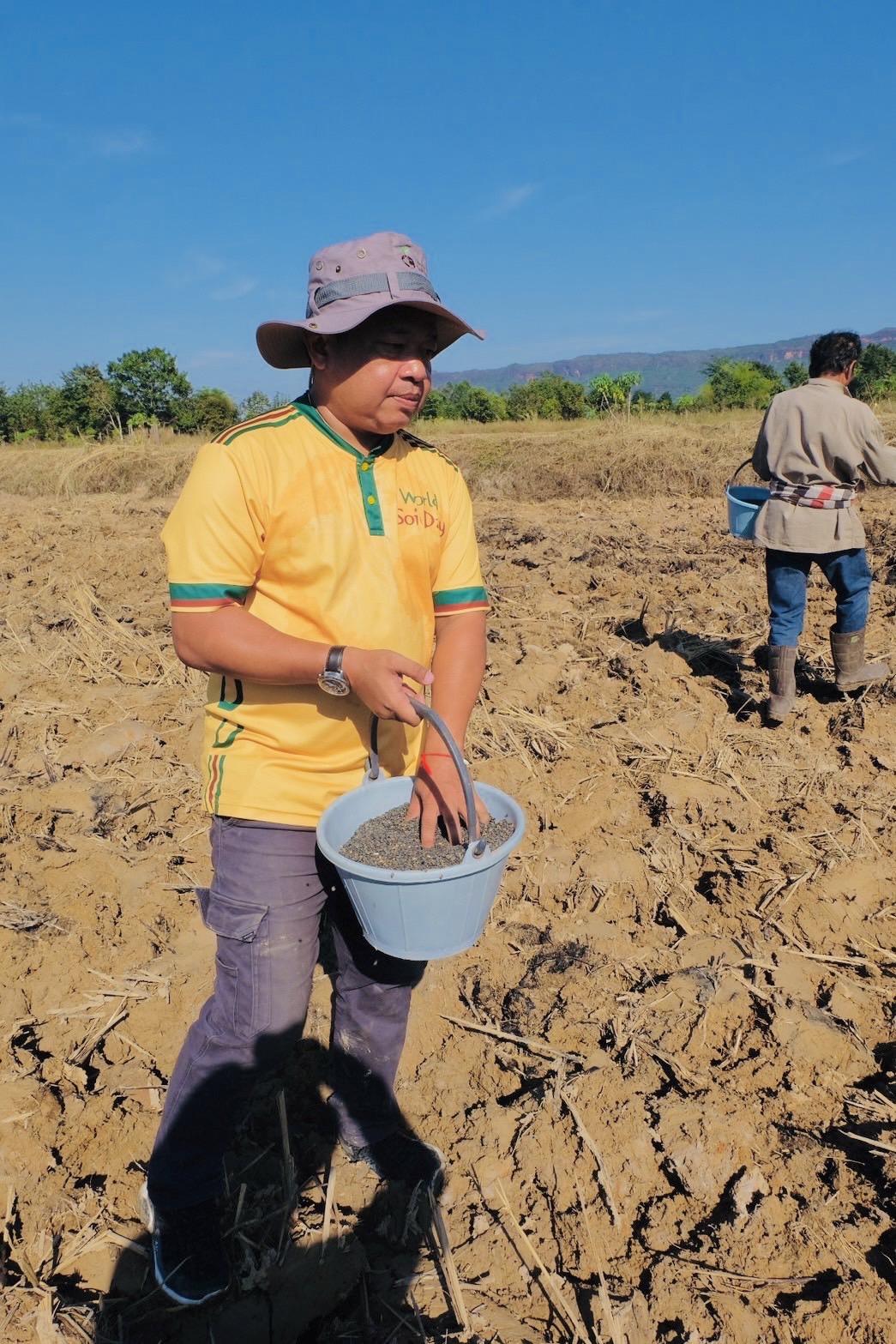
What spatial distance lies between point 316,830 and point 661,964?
1552 millimetres

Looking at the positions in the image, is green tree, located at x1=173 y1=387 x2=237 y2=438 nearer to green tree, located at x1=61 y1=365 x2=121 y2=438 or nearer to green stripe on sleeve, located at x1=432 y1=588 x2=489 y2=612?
green tree, located at x1=61 y1=365 x2=121 y2=438

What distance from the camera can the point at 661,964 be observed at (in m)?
2.72

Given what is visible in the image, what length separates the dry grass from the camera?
516 inches

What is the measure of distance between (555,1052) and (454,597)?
1.31m

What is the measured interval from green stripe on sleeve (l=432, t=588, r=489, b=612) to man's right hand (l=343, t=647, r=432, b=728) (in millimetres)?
340

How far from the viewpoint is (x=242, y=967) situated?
1.65 meters

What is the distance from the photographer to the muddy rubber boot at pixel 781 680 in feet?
14.1

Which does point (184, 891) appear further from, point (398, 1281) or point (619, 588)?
point (619, 588)

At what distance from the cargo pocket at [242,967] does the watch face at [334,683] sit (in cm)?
45

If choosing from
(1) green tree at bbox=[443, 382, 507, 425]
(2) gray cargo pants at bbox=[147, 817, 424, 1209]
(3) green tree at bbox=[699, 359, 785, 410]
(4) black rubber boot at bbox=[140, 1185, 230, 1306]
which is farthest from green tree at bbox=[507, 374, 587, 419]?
(4) black rubber boot at bbox=[140, 1185, 230, 1306]

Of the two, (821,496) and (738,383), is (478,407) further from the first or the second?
(821,496)

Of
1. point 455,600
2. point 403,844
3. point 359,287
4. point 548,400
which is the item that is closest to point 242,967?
point 403,844

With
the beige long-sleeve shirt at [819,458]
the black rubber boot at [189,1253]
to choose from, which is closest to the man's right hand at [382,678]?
the black rubber boot at [189,1253]

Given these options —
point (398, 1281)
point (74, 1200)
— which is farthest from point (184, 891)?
point (398, 1281)
